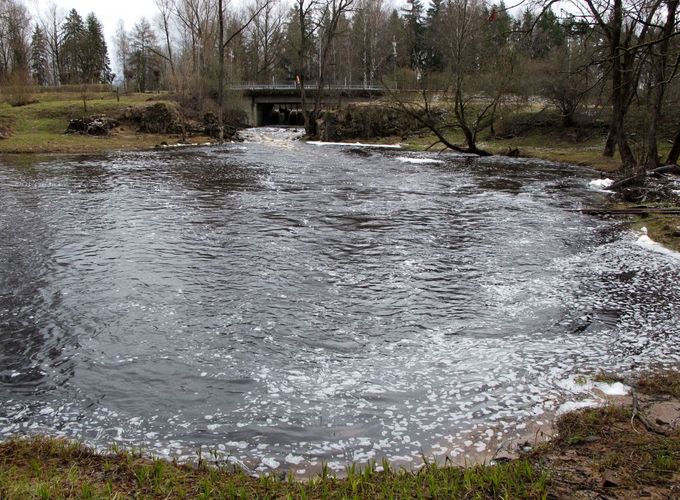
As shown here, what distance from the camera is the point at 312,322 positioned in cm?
767

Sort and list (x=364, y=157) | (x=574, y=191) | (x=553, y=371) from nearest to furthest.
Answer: (x=553, y=371)
(x=574, y=191)
(x=364, y=157)

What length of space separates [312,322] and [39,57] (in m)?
95.1

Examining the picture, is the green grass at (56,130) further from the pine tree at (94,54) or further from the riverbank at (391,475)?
the riverbank at (391,475)

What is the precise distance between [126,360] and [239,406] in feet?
6.15

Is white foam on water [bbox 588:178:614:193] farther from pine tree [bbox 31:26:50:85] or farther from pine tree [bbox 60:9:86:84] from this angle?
pine tree [bbox 31:26:50:85]

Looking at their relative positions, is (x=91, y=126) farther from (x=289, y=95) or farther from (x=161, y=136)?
(x=289, y=95)

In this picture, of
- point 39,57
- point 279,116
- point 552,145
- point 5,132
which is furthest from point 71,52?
point 552,145

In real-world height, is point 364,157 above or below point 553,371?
above

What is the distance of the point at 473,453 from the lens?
15.3 feet

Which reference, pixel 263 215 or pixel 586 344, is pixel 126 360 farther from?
pixel 263 215

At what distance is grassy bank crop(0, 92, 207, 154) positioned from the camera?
33438 millimetres

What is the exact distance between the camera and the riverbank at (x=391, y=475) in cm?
369

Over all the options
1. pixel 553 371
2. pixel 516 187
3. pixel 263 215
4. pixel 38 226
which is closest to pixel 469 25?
pixel 516 187

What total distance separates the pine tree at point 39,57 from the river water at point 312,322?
7945 centimetres
